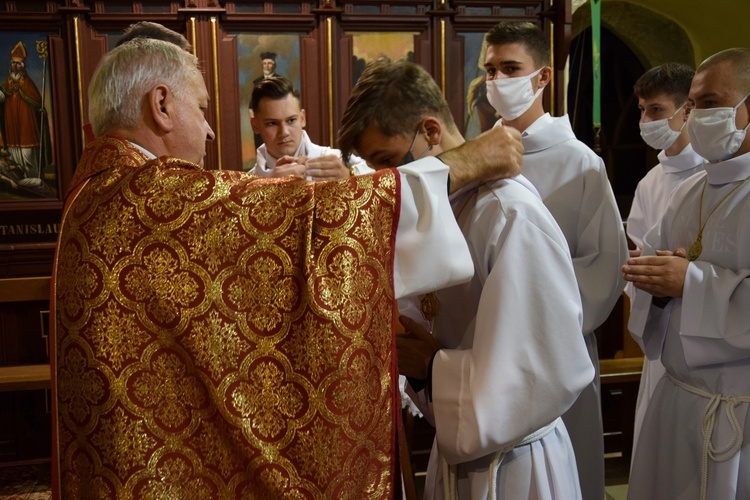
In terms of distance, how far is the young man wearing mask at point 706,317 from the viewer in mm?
2469

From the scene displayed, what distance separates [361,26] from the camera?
612 centimetres

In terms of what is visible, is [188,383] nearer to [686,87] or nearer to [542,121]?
[542,121]

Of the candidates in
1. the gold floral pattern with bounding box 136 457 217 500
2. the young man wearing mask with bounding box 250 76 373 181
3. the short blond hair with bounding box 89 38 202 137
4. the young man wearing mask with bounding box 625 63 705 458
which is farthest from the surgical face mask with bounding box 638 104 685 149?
the gold floral pattern with bounding box 136 457 217 500

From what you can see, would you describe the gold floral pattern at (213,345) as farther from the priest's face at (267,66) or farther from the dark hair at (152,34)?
the priest's face at (267,66)

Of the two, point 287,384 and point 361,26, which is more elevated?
point 361,26

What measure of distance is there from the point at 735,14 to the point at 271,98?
18.4ft

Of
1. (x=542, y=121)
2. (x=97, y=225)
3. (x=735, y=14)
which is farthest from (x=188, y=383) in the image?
(x=735, y=14)

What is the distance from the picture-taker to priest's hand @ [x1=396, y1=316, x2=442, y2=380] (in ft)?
5.96

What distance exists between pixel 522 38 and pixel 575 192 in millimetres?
873

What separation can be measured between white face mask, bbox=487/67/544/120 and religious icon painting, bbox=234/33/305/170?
9.56 feet

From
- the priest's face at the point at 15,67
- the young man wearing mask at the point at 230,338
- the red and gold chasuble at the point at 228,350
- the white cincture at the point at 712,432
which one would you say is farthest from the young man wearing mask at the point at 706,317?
the priest's face at the point at 15,67

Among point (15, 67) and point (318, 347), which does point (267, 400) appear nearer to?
point (318, 347)

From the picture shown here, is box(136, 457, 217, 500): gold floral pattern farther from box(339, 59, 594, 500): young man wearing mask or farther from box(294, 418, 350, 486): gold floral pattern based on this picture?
box(339, 59, 594, 500): young man wearing mask

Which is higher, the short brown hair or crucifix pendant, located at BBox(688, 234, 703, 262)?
the short brown hair
